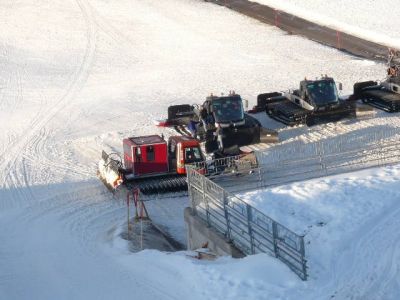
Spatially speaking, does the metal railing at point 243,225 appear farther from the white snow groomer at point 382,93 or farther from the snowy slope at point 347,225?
the white snow groomer at point 382,93

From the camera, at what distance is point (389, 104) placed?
3128 centimetres

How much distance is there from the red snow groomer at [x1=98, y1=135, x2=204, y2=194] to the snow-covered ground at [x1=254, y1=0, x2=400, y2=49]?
19.7 meters

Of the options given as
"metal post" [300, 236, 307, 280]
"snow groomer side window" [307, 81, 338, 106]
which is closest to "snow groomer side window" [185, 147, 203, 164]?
"snow groomer side window" [307, 81, 338, 106]

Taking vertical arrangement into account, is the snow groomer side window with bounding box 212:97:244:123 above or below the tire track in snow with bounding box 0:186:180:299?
above

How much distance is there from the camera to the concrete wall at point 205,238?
18.3 meters

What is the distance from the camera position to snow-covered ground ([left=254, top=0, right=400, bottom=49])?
45.1 metres

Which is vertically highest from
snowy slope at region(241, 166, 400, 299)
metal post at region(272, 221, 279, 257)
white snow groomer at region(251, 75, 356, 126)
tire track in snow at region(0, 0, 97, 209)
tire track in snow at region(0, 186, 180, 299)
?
metal post at region(272, 221, 279, 257)

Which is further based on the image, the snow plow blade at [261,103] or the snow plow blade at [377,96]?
the snow plow blade at [261,103]

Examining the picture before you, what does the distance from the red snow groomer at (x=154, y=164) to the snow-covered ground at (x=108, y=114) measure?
728 millimetres

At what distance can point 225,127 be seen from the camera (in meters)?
28.8

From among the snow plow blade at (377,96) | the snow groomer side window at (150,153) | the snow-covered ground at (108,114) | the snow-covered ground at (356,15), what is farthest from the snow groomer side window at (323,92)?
the snow-covered ground at (356,15)

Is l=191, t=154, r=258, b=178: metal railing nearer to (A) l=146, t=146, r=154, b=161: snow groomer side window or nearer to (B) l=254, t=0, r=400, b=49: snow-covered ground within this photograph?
(A) l=146, t=146, r=154, b=161: snow groomer side window

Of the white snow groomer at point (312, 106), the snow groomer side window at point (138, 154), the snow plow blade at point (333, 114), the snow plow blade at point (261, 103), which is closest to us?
the snow groomer side window at point (138, 154)

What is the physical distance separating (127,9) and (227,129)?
24.4m
